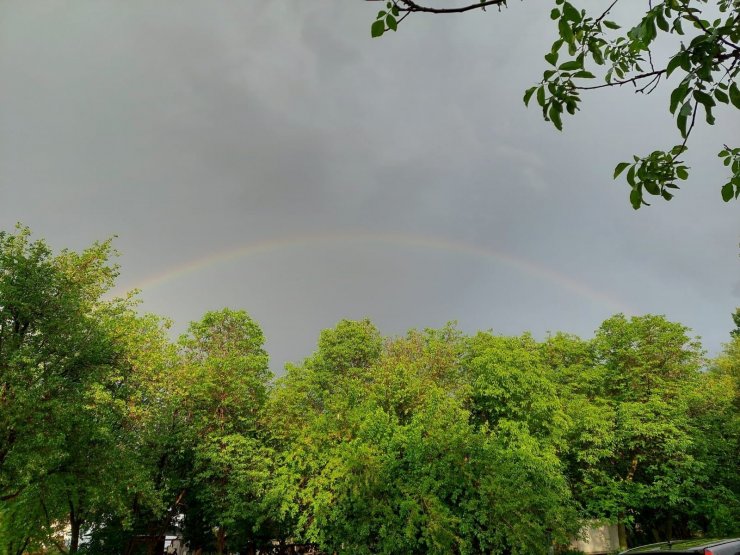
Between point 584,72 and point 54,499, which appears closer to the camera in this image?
point 584,72

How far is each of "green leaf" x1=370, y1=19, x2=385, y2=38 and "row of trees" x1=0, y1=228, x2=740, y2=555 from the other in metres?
16.8

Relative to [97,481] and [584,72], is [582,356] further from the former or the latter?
[584,72]

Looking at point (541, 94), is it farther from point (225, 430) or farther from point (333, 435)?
point (225, 430)

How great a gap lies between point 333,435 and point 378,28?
22.1m

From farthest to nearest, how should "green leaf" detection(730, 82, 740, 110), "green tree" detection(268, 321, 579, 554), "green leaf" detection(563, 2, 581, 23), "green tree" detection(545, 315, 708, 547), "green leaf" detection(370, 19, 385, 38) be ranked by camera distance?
"green tree" detection(545, 315, 708, 547), "green tree" detection(268, 321, 579, 554), "green leaf" detection(370, 19, 385, 38), "green leaf" detection(563, 2, 581, 23), "green leaf" detection(730, 82, 740, 110)

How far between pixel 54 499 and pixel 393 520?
1317 cm

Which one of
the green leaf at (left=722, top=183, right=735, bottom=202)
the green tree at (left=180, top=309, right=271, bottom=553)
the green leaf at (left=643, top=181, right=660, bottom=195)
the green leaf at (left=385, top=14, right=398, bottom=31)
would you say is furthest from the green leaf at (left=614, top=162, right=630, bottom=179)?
the green tree at (left=180, top=309, right=271, bottom=553)

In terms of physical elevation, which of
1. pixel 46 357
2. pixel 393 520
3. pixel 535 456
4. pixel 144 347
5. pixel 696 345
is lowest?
pixel 393 520

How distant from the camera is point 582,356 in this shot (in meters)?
35.4

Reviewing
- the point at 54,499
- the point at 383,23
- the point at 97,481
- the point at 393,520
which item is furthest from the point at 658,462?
the point at 383,23

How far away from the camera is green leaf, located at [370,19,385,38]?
101 inches

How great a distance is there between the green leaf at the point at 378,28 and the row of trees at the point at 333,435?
16.8m

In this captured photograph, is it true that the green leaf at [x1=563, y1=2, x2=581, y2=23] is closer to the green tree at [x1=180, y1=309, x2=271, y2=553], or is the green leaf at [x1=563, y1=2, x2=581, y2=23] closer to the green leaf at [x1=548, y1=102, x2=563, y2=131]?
the green leaf at [x1=548, y1=102, x2=563, y2=131]

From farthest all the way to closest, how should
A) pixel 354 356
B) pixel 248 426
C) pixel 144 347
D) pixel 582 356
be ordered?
pixel 354 356 → pixel 582 356 → pixel 248 426 → pixel 144 347
